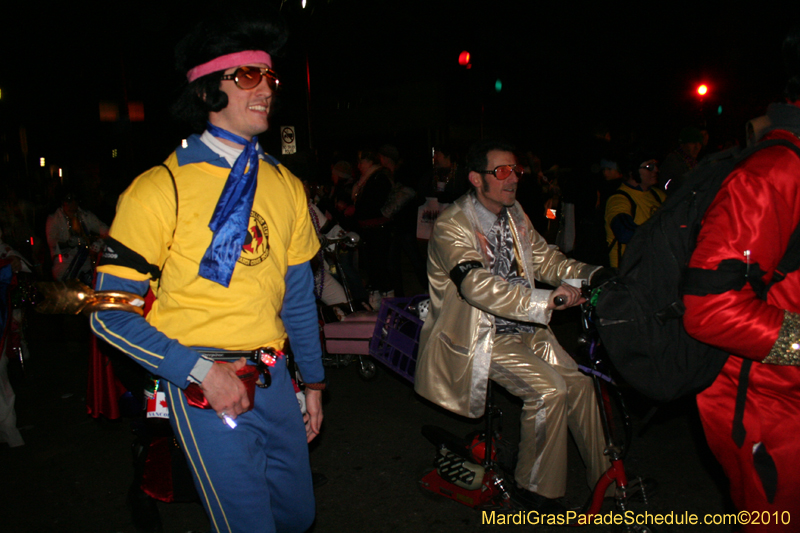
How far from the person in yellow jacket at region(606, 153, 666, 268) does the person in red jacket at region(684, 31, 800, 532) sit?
345 centimetres

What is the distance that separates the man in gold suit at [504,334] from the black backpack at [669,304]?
3.26 ft

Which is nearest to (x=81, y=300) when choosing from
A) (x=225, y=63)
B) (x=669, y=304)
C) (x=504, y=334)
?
(x=225, y=63)

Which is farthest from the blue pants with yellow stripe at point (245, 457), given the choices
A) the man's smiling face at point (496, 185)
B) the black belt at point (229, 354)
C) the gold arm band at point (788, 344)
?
the man's smiling face at point (496, 185)

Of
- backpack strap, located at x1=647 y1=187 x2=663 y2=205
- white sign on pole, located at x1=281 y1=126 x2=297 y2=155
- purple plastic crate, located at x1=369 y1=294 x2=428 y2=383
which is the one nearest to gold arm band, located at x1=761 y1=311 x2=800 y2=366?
purple plastic crate, located at x1=369 y1=294 x2=428 y2=383

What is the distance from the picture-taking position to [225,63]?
2113 mm

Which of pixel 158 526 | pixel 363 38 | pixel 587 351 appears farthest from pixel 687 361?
pixel 363 38

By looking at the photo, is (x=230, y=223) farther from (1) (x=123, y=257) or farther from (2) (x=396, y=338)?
(2) (x=396, y=338)

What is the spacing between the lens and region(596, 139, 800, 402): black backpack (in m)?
1.90

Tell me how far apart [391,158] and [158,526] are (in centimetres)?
632

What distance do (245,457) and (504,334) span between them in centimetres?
199

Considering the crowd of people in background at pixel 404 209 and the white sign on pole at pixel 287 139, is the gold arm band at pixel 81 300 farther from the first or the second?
the white sign on pole at pixel 287 139

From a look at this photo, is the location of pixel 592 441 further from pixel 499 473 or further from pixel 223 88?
pixel 223 88

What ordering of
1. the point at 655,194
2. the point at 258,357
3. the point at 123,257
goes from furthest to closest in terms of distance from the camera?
1. the point at 655,194
2. the point at 258,357
3. the point at 123,257

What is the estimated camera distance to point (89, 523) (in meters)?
3.74
